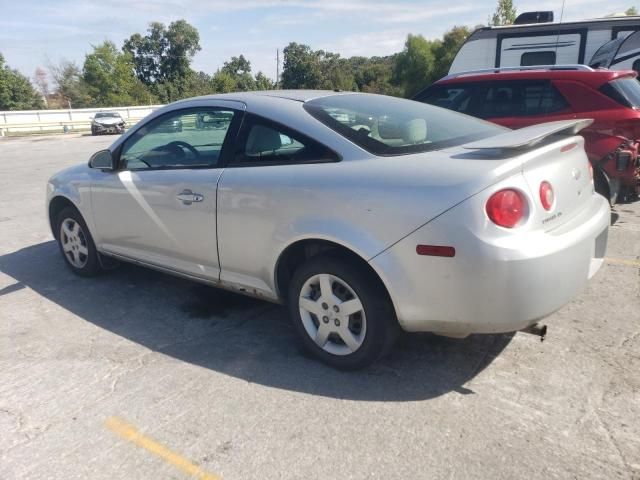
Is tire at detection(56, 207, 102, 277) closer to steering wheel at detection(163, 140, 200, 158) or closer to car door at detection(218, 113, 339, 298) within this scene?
steering wheel at detection(163, 140, 200, 158)

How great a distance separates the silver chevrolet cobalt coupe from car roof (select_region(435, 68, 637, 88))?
2892 millimetres

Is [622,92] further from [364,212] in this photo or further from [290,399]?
[290,399]

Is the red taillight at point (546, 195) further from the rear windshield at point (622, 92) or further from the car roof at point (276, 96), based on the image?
the rear windshield at point (622, 92)

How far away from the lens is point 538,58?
10547mm

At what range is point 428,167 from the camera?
2.67 meters

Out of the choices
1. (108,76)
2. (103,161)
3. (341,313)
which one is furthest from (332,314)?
(108,76)

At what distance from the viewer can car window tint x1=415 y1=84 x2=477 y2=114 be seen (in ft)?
21.7

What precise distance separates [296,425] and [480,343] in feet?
4.46

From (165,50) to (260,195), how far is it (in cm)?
8356

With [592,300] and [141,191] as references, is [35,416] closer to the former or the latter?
[141,191]

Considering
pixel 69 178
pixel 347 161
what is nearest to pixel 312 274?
pixel 347 161

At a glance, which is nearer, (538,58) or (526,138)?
(526,138)

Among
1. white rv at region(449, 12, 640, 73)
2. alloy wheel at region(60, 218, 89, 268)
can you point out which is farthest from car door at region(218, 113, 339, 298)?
white rv at region(449, 12, 640, 73)

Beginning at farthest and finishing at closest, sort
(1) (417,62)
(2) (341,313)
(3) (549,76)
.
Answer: (1) (417,62)
(3) (549,76)
(2) (341,313)
